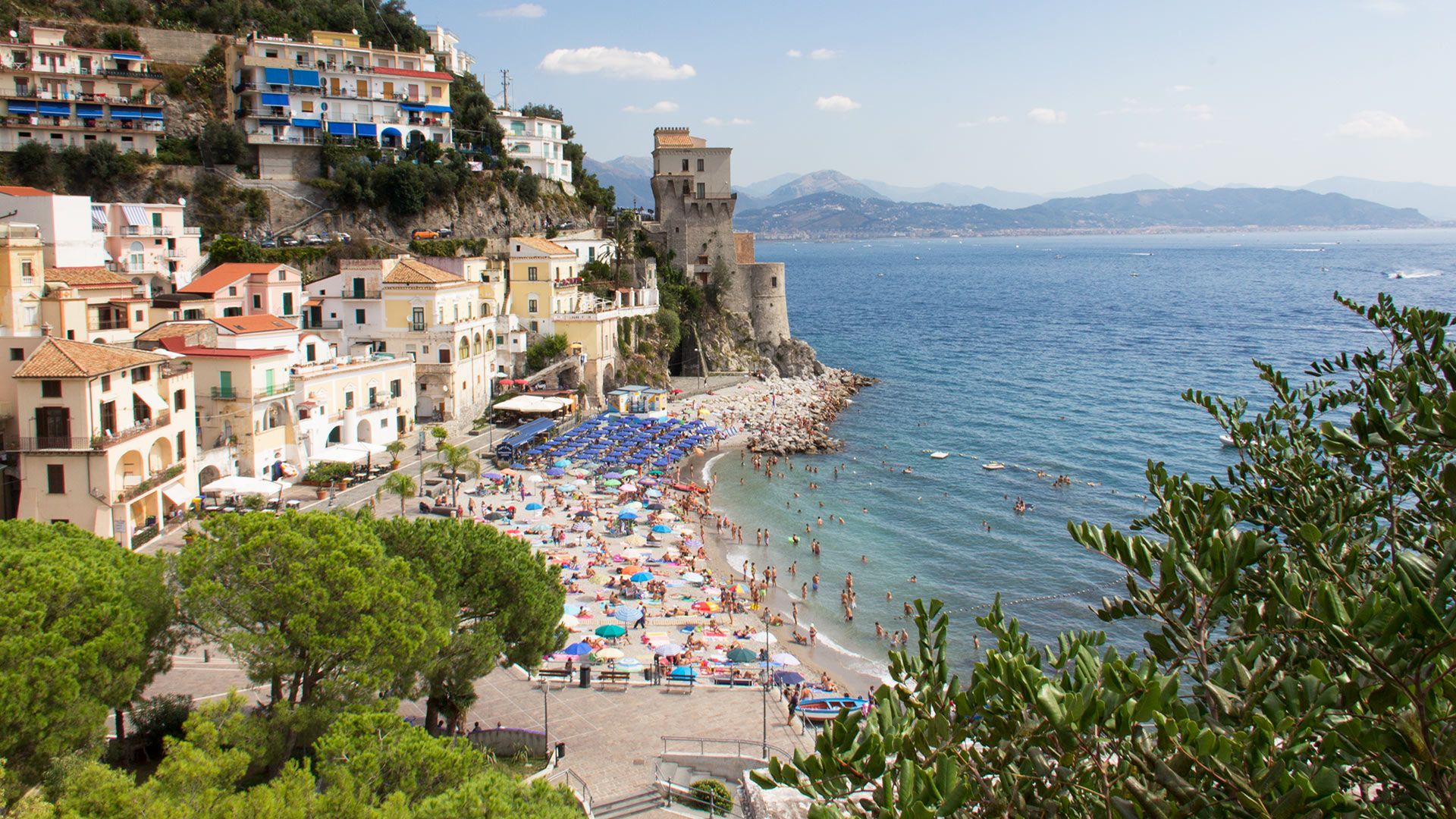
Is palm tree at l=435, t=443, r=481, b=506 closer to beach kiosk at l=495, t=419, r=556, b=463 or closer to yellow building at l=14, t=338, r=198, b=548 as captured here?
beach kiosk at l=495, t=419, r=556, b=463

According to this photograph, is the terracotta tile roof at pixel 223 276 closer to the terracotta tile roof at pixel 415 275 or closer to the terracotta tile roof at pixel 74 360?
the terracotta tile roof at pixel 415 275

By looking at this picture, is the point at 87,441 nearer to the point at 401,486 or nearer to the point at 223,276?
the point at 401,486

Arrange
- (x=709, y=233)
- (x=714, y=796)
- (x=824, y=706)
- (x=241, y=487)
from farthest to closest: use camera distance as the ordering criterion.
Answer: (x=709, y=233), (x=241, y=487), (x=824, y=706), (x=714, y=796)

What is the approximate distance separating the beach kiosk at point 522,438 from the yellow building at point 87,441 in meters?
13.5

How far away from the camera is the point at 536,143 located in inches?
2547

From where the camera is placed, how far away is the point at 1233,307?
360 ft

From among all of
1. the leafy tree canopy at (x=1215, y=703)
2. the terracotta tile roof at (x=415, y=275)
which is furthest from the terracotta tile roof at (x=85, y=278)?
the leafy tree canopy at (x=1215, y=703)

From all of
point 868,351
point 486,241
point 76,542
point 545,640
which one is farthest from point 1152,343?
point 76,542

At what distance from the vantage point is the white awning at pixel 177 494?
27672 millimetres

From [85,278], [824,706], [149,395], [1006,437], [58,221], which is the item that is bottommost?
[824,706]

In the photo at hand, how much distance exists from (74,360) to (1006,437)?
129 ft

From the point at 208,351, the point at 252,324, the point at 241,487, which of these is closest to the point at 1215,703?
the point at 241,487

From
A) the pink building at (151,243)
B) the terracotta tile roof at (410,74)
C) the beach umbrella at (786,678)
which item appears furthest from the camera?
the terracotta tile roof at (410,74)

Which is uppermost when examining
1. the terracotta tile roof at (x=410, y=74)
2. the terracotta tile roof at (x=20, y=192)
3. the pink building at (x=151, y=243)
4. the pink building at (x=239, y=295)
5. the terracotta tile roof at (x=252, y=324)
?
the terracotta tile roof at (x=410, y=74)
